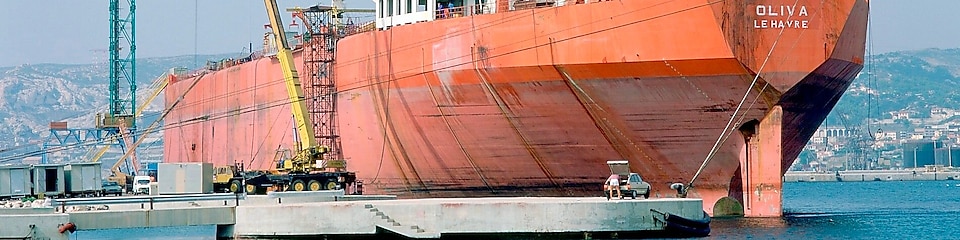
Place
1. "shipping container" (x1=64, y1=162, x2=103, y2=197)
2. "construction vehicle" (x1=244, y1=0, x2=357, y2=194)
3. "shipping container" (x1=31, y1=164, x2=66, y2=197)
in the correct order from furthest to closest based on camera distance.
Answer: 1. "construction vehicle" (x1=244, y1=0, x2=357, y2=194)
2. "shipping container" (x1=64, y1=162, x2=103, y2=197)
3. "shipping container" (x1=31, y1=164, x2=66, y2=197)

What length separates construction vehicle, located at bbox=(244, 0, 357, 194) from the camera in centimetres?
5003

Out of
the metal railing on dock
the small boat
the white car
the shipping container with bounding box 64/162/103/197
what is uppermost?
the shipping container with bounding box 64/162/103/197

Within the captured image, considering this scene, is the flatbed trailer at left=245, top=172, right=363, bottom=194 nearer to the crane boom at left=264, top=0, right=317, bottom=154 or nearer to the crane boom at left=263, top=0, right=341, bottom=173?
the crane boom at left=263, top=0, right=341, bottom=173

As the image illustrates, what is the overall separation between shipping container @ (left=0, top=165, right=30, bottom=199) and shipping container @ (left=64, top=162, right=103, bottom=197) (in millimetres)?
1901

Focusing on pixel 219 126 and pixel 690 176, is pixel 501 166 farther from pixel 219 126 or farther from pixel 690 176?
pixel 219 126

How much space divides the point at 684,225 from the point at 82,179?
16.3 metres

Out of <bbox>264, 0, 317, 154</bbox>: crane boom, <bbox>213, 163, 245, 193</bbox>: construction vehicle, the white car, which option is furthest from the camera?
the white car

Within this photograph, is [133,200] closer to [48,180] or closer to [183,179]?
[48,180]

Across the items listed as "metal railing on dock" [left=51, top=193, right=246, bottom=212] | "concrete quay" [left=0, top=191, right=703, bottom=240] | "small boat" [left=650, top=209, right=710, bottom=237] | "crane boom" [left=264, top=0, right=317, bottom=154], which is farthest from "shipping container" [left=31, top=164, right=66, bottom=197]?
"small boat" [left=650, top=209, right=710, bottom=237]

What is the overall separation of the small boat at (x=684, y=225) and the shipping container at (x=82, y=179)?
623 inches

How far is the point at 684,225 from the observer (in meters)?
35.2

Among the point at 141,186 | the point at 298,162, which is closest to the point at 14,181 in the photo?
the point at 298,162

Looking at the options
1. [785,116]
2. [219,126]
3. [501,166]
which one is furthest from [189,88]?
[785,116]

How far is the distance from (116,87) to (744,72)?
62.3 meters
